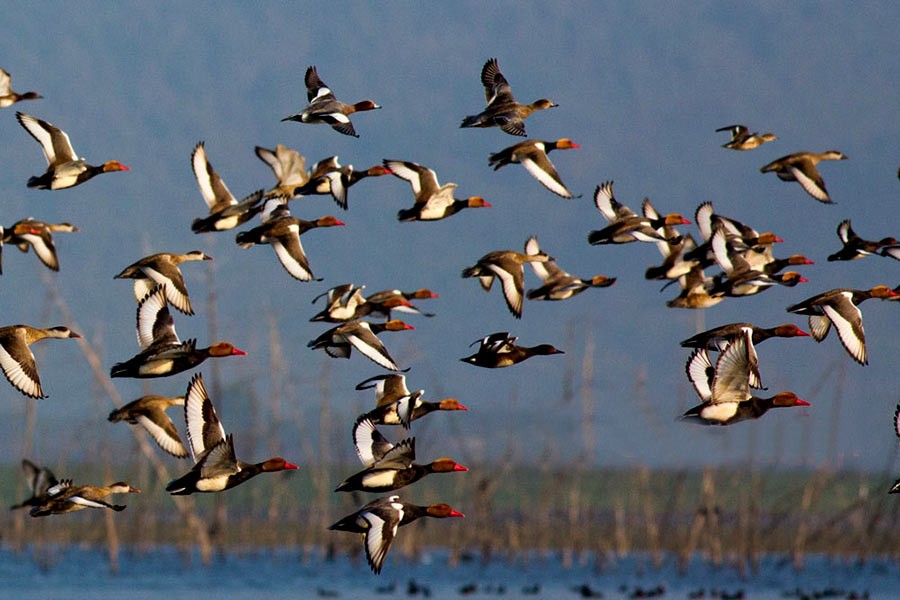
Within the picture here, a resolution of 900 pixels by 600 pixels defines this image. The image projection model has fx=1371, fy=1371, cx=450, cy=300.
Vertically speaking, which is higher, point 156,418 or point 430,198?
point 430,198

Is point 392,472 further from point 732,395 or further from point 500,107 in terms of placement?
point 500,107

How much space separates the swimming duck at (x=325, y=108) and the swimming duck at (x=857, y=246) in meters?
6.95

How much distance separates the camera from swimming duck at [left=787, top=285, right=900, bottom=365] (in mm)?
17141

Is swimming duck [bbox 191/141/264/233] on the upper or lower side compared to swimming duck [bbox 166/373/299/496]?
upper

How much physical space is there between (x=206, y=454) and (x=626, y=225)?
6885 millimetres

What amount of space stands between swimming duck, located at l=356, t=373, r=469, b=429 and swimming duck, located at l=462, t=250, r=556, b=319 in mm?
1975

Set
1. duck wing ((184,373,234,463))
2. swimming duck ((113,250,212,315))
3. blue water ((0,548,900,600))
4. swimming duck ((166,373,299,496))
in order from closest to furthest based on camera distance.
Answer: swimming duck ((166,373,299,496)) → duck wing ((184,373,234,463)) → swimming duck ((113,250,212,315)) → blue water ((0,548,900,600))

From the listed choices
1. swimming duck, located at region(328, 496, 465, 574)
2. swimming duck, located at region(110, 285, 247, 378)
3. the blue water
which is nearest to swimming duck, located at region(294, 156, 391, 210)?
swimming duck, located at region(110, 285, 247, 378)

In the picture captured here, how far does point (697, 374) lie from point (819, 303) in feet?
7.76

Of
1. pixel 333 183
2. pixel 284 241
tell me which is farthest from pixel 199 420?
pixel 333 183

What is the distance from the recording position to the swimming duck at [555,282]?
19.8m

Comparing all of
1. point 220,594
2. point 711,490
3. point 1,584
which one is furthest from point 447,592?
point 1,584

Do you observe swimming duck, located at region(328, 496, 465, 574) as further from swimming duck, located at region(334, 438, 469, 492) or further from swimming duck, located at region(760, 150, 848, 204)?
swimming duck, located at region(760, 150, 848, 204)

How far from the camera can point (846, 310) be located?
17.3 m
